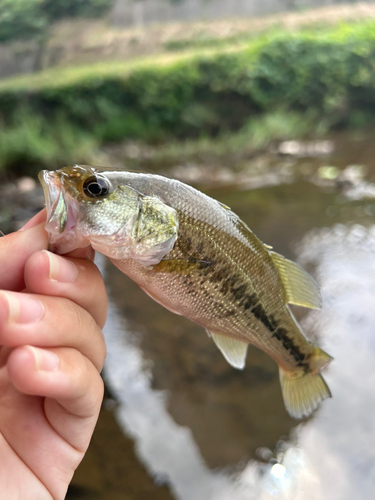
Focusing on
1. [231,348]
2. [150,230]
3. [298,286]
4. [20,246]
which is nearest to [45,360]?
[20,246]

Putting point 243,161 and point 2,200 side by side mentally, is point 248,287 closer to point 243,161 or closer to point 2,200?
point 2,200

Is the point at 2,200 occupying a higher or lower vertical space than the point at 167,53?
lower

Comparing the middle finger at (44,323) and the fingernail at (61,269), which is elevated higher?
the fingernail at (61,269)

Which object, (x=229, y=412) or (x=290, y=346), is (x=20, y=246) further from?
(x=229, y=412)

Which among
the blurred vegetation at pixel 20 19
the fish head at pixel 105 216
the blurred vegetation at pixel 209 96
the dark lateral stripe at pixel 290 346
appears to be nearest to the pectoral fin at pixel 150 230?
the fish head at pixel 105 216

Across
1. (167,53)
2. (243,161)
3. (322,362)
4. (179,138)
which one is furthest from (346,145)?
(322,362)

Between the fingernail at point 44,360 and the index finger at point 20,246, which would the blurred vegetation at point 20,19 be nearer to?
the index finger at point 20,246
